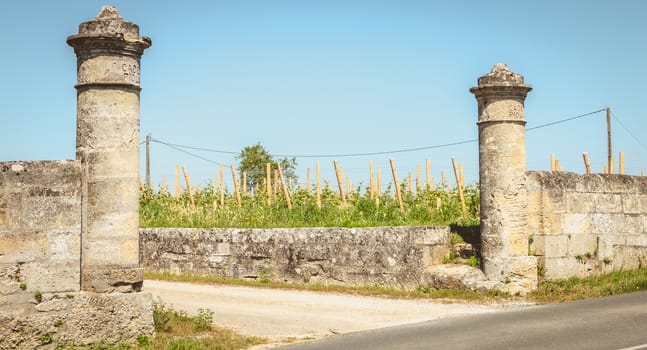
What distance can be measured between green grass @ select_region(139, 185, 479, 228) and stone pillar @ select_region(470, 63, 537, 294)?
7.73 feet

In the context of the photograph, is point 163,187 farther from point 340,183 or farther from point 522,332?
point 522,332

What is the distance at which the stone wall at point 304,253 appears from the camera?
48.4ft

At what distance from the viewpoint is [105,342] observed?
8.63m

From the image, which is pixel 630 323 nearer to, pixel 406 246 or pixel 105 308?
pixel 406 246

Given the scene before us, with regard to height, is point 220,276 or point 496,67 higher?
point 496,67

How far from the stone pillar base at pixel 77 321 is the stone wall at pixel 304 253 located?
6.83 m

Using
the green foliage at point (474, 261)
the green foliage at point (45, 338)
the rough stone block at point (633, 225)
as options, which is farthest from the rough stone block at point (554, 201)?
the green foliage at point (45, 338)

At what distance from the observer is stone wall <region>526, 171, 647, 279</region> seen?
1417 centimetres

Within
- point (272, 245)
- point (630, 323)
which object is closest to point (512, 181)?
point (630, 323)

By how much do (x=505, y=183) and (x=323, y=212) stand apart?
6672 millimetres

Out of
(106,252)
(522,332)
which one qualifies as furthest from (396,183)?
(106,252)

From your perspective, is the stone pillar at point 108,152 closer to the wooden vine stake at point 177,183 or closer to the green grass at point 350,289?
the green grass at point 350,289

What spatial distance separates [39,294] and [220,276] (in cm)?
931

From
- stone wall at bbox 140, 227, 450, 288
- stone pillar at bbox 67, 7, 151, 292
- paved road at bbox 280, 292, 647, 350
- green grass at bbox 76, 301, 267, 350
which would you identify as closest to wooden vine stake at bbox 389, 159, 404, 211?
stone wall at bbox 140, 227, 450, 288
